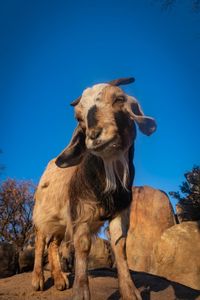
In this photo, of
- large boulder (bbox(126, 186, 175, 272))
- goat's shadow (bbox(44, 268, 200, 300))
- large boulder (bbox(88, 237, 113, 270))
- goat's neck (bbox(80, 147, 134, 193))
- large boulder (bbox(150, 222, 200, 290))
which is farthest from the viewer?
large boulder (bbox(88, 237, 113, 270))

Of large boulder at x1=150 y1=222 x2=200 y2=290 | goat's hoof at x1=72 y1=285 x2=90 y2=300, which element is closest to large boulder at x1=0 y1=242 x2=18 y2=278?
large boulder at x1=150 y1=222 x2=200 y2=290

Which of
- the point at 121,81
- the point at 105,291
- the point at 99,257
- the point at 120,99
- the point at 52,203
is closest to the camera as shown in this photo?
the point at 120,99

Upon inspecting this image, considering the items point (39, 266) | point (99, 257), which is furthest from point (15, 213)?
point (39, 266)

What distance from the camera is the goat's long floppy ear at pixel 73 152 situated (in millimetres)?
4059

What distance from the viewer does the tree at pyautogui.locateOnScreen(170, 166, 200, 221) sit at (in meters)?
12.7

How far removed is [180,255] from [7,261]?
16.0 ft

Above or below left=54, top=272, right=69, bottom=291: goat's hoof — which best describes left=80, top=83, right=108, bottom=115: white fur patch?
above

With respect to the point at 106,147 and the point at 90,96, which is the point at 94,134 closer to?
the point at 106,147

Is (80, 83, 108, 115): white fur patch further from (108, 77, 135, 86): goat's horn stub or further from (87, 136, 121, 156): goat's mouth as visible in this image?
(87, 136, 121, 156): goat's mouth

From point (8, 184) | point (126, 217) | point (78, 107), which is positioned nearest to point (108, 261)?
point (126, 217)

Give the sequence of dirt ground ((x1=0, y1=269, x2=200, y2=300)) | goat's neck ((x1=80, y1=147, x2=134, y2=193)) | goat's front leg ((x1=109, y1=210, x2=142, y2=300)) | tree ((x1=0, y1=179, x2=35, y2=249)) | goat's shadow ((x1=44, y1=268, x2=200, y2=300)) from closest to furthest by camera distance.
A: goat's neck ((x1=80, y1=147, x2=134, y2=193)) < goat's front leg ((x1=109, y1=210, x2=142, y2=300)) < dirt ground ((x1=0, y1=269, x2=200, y2=300)) < goat's shadow ((x1=44, y1=268, x2=200, y2=300)) < tree ((x1=0, y1=179, x2=35, y2=249))

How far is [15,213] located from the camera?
24969 mm

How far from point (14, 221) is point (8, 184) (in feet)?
11.9

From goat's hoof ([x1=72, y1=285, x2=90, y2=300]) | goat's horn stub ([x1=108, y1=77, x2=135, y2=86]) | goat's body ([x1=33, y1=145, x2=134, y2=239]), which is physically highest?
goat's horn stub ([x1=108, y1=77, x2=135, y2=86])
